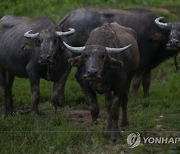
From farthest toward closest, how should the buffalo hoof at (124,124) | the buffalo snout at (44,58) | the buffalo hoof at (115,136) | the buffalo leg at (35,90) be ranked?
1. the buffalo leg at (35,90)
2. the buffalo hoof at (124,124)
3. the buffalo snout at (44,58)
4. the buffalo hoof at (115,136)

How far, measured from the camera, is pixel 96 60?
302 inches

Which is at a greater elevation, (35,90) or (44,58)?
(44,58)

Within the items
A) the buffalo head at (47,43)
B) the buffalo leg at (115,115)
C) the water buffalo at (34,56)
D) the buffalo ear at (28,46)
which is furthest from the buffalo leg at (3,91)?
the buffalo leg at (115,115)

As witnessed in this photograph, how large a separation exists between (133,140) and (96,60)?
1.13 meters

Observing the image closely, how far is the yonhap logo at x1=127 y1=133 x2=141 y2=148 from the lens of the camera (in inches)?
298

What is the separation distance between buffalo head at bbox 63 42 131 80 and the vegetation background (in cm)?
83

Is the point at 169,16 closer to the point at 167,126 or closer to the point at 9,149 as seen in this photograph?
the point at 167,126

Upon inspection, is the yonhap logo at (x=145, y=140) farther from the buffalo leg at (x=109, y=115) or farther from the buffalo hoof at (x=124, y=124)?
the buffalo hoof at (x=124, y=124)

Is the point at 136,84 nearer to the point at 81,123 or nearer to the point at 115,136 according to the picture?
the point at 81,123

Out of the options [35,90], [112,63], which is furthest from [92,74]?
[35,90]

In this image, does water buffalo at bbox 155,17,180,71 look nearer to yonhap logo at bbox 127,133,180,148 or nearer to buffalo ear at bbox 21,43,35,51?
buffalo ear at bbox 21,43,35,51

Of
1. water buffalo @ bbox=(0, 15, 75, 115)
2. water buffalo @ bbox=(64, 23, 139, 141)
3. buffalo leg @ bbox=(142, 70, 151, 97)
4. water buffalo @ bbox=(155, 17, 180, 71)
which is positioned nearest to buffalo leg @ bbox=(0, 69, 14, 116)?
water buffalo @ bbox=(0, 15, 75, 115)

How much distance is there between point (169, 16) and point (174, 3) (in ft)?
7.45

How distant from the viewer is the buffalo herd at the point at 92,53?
798 centimetres
